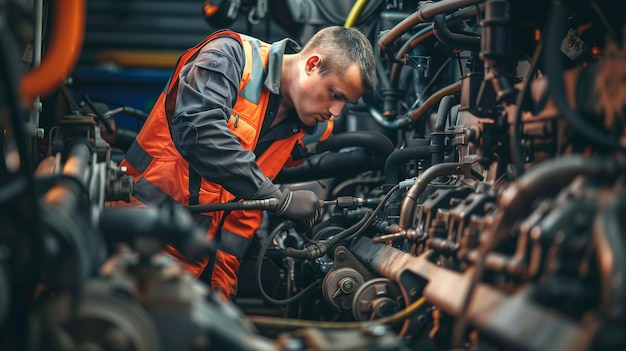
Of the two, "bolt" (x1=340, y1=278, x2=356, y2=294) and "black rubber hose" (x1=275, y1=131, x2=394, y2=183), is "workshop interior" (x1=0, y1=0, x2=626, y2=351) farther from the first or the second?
"black rubber hose" (x1=275, y1=131, x2=394, y2=183)

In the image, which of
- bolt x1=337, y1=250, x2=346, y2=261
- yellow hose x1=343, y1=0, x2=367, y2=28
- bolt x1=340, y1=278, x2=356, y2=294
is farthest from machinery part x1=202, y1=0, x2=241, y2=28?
bolt x1=340, y1=278, x2=356, y2=294

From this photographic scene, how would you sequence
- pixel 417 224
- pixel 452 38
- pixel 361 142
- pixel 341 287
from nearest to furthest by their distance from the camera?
pixel 417 224 < pixel 452 38 < pixel 341 287 < pixel 361 142

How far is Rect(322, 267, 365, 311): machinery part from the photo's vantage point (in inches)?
103

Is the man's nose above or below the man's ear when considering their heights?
below

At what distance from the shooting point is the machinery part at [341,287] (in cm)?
262

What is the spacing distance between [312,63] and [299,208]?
2.39 ft

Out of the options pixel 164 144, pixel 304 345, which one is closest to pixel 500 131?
pixel 304 345

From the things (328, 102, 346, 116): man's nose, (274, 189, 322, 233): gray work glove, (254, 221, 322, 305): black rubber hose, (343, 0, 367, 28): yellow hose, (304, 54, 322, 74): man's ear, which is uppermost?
(343, 0, 367, 28): yellow hose

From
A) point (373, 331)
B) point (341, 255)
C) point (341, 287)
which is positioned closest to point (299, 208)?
point (341, 255)

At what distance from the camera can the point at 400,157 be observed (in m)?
3.07

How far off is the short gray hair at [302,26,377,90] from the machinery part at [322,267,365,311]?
93 cm

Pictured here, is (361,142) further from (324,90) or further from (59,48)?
(59,48)

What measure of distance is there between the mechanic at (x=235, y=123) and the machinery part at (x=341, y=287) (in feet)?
0.95

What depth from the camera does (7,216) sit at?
1.34m
